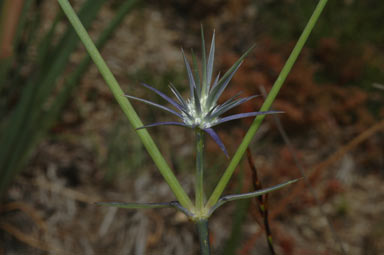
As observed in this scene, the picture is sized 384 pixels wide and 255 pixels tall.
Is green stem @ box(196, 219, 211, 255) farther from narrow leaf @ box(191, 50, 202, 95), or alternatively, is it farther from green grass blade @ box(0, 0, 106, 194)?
green grass blade @ box(0, 0, 106, 194)

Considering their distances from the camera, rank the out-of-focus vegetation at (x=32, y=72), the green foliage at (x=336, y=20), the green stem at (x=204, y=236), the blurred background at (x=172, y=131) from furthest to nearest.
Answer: the green foliage at (x=336, y=20), the blurred background at (x=172, y=131), the out-of-focus vegetation at (x=32, y=72), the green stem at (x=204, y=236)

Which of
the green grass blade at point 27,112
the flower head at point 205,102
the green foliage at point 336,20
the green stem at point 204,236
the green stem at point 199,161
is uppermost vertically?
the green foliage at point 336,20

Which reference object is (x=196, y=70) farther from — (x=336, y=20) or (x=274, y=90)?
(x=336, y=20)

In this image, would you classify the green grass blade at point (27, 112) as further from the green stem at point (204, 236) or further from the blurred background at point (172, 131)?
the green stem at point (204, 236)

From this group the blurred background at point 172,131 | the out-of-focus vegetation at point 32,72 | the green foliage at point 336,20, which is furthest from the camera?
the green foliage at point 336,20

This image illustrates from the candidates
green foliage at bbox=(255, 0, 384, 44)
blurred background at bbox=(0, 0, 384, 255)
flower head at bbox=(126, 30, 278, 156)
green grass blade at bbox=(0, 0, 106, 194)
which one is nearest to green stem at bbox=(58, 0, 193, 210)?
flower head at bbox=(126, 30, 278, 156)

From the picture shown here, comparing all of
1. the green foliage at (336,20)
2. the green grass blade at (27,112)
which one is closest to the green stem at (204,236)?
the green grass blade at (27,112)

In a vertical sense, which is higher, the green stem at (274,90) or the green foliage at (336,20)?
the green foliage at (336,20)

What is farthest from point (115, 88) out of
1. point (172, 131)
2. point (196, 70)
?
point (172, 131)
